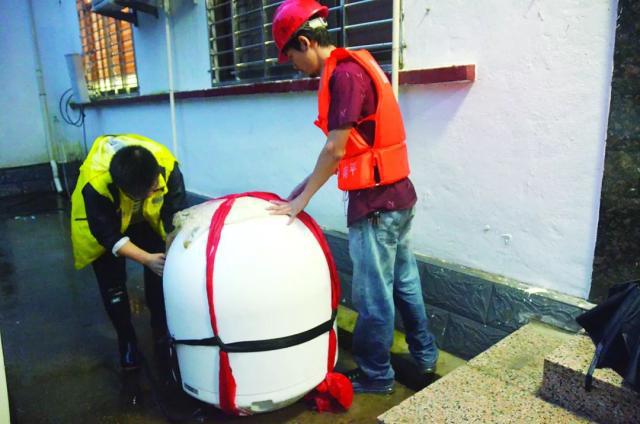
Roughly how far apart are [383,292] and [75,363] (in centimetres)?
214

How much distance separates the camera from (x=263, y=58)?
3984mm

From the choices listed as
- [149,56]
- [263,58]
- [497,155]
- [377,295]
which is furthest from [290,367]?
[149,56]

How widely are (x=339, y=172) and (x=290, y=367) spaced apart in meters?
0.93

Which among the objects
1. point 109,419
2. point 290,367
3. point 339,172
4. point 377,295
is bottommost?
point 109,419

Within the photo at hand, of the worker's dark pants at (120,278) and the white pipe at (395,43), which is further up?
the white pipe at (395,43)

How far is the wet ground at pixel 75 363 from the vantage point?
2.53 m

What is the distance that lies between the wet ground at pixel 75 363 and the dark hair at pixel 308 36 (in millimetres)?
1853

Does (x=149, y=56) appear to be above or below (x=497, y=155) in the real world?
above

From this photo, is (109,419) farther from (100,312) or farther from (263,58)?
(263,58)

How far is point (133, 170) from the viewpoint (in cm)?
225

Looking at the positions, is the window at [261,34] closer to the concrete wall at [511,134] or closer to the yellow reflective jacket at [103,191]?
the concrete wall at [511,134]

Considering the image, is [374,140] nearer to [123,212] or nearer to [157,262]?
[157,262]

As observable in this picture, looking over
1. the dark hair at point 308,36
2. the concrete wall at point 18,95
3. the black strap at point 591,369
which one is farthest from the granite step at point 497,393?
the concrete wall at point 18,95

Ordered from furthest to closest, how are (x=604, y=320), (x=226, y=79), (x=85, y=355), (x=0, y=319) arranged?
1. (x=226, y=79)
2. (x=0, y=319)
3. (x=85, y=355)
4. (x=604, y=320)
